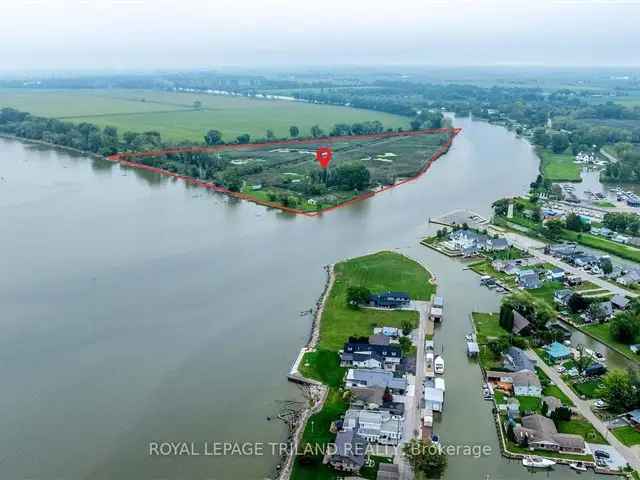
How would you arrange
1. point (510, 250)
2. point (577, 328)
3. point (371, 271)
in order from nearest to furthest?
point (577, 328), point (371, 271), point (510, 250)

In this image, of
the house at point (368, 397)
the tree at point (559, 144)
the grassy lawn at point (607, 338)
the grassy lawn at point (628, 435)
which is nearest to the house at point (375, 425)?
the house at point (368, 397)

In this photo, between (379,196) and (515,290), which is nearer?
(515,290)

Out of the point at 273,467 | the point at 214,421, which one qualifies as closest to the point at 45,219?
the point at 214,421

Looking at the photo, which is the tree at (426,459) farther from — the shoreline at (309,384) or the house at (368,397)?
the shoreline at (309,384)

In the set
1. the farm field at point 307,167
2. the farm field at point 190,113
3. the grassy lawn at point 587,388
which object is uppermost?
the farm field at point 190,113

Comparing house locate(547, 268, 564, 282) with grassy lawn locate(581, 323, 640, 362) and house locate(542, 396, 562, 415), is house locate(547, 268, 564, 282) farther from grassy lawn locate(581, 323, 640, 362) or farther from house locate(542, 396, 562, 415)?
house locate(542, 396, 562, 415)

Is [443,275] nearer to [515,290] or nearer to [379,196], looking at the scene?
[515,290]

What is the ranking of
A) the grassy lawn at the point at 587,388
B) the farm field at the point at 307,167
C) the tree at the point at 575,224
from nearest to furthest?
1. the grassy lawn at the point at 587,388
2. the tree at the point at 575,224
3. the farm field at the point at 307,167

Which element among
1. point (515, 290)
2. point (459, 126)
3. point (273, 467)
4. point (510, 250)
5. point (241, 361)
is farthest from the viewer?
point (459, 126)
